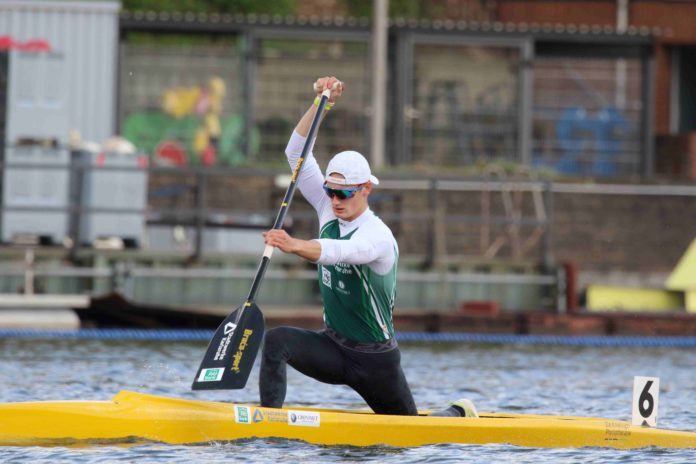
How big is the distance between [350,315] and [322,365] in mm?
349

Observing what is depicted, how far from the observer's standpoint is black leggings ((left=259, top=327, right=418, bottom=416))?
10.6 m

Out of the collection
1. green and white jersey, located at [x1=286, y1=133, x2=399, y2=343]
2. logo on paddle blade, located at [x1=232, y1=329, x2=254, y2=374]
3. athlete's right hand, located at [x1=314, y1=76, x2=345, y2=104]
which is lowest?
logo on paddle blade, located at [x1=232, y1=329, x2=254, y2=374]

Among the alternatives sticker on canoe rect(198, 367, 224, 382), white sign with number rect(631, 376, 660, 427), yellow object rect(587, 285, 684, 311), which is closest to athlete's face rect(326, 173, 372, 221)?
sticker on canoe rect(198, 367, 224, 382)

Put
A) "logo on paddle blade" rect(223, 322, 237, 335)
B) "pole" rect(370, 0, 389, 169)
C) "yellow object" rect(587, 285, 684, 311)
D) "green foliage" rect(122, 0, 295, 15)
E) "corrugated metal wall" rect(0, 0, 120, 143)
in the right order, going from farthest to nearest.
A: 1. "green foliage" rect(122, 0, 295, 15)
2. "pole" rect(370, 0, 389, 169)
3. "corrugated metal wall" rect(0, 0, 120, 143)
4. "yellow object" rect(587, 285, 684, 311)
5. "logo on paddle blade" rect(223, 322, 237, 335)

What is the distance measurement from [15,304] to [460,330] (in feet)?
16.5

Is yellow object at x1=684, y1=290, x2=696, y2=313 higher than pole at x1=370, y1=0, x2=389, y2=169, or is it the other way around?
pole at x1=370, y1=0, x2=389, y2=169

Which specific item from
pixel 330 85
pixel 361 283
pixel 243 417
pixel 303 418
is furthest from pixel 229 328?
pixel 330 85

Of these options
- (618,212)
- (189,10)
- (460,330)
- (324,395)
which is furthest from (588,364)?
(189,10)

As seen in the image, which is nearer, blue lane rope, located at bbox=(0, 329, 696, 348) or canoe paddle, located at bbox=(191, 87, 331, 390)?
canoe paddle, located at bbox=(191, 87, 331, 390)

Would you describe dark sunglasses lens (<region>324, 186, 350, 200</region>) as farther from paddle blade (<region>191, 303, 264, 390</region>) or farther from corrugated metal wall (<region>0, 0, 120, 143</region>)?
corrugated metal wall (<region>0, 0, 120, 143</region>)

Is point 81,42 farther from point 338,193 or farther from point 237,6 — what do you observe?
point 338,193

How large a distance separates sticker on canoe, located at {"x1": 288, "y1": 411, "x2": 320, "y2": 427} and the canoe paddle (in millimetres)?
361

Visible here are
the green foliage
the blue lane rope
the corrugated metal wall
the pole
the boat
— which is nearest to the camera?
the boat

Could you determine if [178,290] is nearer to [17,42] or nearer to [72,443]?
[17,42]
